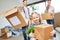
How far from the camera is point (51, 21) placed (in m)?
2.68

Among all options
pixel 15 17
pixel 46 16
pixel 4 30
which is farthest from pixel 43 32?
pixel 4 30

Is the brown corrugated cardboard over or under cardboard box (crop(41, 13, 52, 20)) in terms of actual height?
under

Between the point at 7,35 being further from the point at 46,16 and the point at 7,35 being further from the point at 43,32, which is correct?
the point at 43,32

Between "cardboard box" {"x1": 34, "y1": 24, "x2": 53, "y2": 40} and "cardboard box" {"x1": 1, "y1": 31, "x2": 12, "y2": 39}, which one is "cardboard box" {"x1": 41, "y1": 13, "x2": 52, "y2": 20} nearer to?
"cardboard box" {"x1": 1, "y1": 31, "x2": 12, "y2": 39}

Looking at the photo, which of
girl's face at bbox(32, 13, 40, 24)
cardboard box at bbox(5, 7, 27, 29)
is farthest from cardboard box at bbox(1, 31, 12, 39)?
girl's face at bbox(32, 13, 40, 24)

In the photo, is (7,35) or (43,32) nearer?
(43,32)

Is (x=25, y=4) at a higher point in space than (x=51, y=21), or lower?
higher

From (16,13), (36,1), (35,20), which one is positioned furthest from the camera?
(36,1)

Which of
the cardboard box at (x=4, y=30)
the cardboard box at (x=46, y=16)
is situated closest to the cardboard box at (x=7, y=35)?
the cardboard box at (x=4, y=30)

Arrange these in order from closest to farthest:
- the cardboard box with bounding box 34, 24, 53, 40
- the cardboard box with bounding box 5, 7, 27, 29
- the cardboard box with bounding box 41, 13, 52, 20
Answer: the cardboard box with bounding box 34, 24, 53, 40, the cardboard box with bounding box 5, 7, 27, 29, the cardboard box with bounding box 41, 13, 52, 20

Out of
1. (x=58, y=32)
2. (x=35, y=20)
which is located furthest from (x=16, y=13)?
(x=58, y=32)

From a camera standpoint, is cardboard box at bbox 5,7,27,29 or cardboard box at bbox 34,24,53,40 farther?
cardboard box at bbox 5,7,27,29

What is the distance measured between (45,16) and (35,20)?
1.21 feet

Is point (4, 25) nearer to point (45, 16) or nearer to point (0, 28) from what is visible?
point (0, 28)
